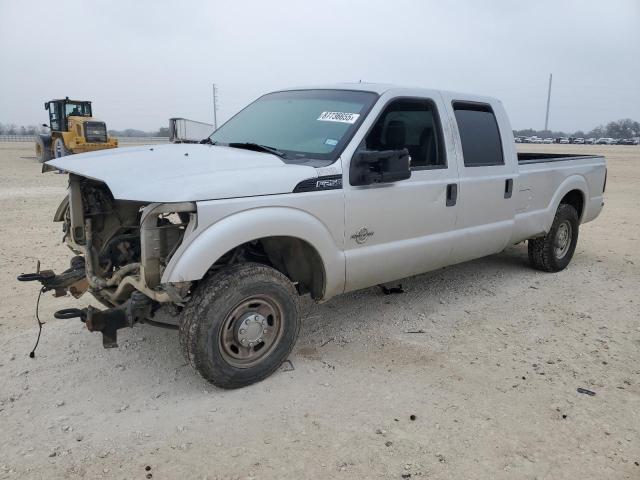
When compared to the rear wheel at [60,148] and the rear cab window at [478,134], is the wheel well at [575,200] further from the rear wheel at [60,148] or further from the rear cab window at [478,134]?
the rear wheel at [60,148]

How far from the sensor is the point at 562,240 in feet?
21.0

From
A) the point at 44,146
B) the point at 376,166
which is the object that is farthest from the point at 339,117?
the point at 44,146

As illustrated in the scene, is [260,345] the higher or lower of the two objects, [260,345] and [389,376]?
the higher

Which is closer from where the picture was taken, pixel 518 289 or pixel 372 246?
pixel 372 246

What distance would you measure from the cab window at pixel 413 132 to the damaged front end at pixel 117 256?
159cm

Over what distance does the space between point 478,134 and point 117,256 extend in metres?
3.32

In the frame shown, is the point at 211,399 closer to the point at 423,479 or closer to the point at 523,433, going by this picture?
the point at 423,479

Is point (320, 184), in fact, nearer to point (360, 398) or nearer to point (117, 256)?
point (360, 398)

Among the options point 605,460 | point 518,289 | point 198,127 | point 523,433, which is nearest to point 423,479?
point 523,433

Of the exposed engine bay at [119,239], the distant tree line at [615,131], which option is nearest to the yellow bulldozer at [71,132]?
the exposed engine bay at [119,239]

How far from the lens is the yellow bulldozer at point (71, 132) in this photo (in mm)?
19719

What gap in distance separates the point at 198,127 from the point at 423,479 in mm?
3864

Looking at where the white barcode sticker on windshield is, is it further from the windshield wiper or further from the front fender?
the front fender

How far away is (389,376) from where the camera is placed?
3.63 m
